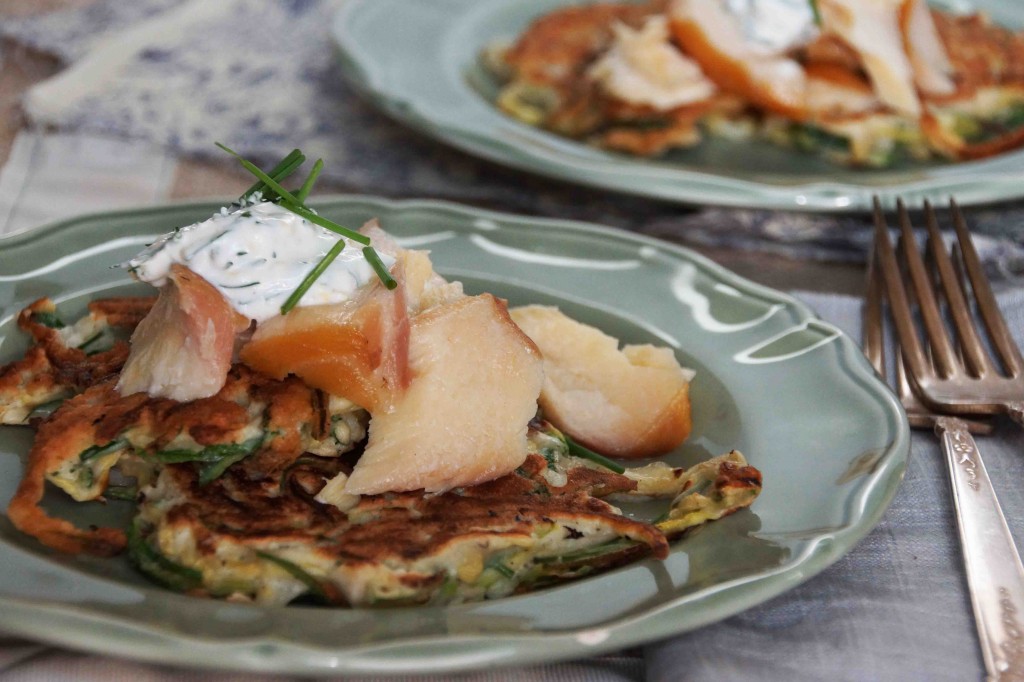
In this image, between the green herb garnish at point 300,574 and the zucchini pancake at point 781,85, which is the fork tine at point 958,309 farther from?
the green herb garnish at point 300,574

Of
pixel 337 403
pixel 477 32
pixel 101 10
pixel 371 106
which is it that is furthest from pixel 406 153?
pixel 337 403

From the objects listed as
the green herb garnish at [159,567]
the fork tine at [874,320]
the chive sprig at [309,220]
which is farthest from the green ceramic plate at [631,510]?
the chive sprig at [309,220]

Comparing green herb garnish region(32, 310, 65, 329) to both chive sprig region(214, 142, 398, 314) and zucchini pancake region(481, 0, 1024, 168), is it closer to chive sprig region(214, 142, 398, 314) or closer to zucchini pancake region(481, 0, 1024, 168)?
chive sprig region(214, 142, 398, 314)

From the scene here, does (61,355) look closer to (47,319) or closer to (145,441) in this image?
(47,319)

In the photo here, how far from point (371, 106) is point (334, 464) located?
2.72m

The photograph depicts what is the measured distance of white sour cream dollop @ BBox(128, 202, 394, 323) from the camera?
2076 mm

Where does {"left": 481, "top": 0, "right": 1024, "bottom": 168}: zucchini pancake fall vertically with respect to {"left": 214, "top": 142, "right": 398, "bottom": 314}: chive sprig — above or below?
below

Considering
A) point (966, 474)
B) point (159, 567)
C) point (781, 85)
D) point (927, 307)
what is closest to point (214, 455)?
point (159, 567)

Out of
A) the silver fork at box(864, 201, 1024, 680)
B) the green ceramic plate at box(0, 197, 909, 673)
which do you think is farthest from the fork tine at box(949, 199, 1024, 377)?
the green ceramic plate at box(0, 197, 909, 673)

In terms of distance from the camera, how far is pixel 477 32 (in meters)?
4.86

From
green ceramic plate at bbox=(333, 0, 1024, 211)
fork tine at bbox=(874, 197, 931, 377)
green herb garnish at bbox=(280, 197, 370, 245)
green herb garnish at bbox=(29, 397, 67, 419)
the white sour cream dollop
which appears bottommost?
green ceramic plate at bbox=(333, 0, 1024, 211)

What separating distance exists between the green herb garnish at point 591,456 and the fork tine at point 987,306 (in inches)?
46.1

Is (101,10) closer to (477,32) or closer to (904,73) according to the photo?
(477,32)

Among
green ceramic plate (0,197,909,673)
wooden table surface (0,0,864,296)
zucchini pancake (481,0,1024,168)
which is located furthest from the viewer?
zucchini pancake (481,0,1024,168)
